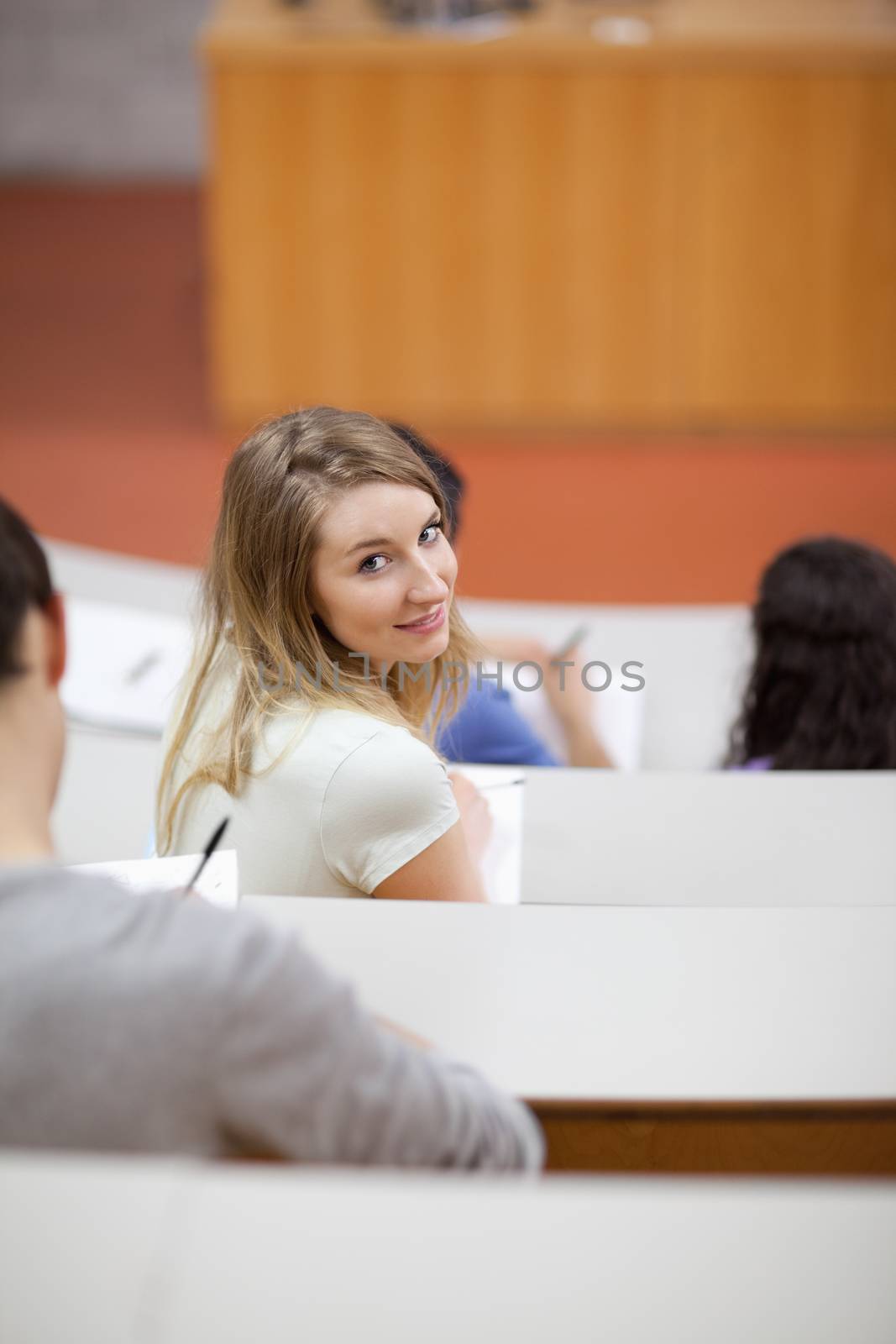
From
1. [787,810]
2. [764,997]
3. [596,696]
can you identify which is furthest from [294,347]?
[764,997]

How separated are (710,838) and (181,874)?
519 millimetres

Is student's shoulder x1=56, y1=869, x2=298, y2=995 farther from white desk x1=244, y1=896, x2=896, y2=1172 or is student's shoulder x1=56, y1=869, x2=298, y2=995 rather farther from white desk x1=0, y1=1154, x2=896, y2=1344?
white desk x1=244, y1=896, x2=896, y2=1172

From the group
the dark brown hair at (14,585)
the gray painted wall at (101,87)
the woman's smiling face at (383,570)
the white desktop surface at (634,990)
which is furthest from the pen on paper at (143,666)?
the gray painted wall at (101,87)

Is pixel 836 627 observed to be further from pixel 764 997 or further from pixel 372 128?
pixel 372 128

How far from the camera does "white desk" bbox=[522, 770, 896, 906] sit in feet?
4.36

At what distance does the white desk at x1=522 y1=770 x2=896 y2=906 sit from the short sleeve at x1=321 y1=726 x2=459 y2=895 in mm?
181

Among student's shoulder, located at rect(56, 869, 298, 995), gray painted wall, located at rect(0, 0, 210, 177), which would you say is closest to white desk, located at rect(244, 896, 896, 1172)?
student's shoulder, located at rect(56, 869, 298, 995)

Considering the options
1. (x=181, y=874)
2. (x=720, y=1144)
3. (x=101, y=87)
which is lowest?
(x=720, y=1144)

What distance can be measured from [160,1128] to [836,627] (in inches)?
44.9

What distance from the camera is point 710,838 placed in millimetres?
1406

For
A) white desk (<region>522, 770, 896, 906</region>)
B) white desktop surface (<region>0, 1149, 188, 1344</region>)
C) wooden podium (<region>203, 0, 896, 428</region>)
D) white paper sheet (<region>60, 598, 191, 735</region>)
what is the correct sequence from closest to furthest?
white desktop surface (<region>0, 1149, 188, 1344</region>) → white desk (<region>522, 770, 896, 906</region>) → white paper sheet (<region>60, 598, 191, 735</region>) → wooden podium (<region>203, 0, 896, 428</region>)

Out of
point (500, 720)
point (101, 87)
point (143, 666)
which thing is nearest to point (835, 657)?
point (500, 720)

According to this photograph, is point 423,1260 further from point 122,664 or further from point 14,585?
point 122,664

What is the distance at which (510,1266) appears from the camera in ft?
2.51
